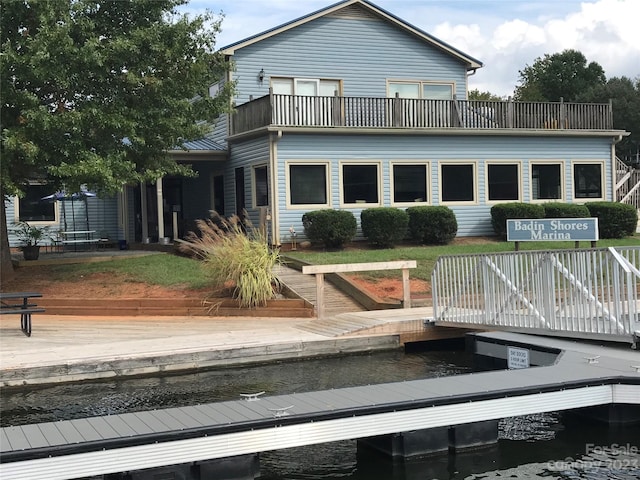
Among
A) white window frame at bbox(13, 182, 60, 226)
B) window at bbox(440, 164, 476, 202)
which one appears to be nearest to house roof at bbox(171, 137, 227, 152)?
white window frame at bbox(13, 182, 60, 226)

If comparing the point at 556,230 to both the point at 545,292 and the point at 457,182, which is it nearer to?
the point at 545,292

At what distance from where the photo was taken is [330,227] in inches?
826

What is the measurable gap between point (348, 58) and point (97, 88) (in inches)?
425

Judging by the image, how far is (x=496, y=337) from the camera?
11.5m

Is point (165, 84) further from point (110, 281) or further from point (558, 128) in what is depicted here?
point (558, 128)

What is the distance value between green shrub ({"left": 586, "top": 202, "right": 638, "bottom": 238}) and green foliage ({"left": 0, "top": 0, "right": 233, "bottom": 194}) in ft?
41.7

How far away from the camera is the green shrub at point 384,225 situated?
851 inches

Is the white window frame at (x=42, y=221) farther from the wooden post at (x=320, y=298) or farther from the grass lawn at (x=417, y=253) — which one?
the wooden post at (x=320, y=298)

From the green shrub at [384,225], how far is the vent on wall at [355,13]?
24.8 feet

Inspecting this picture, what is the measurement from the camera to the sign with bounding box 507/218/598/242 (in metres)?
13.0

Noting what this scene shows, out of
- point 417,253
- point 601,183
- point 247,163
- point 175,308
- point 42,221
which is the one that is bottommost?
point 175,308

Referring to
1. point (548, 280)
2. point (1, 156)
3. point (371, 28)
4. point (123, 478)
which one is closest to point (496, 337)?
point (548, 280)

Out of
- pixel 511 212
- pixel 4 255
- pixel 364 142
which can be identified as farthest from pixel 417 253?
pixel 4 255

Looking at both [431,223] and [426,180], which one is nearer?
[431,223]
